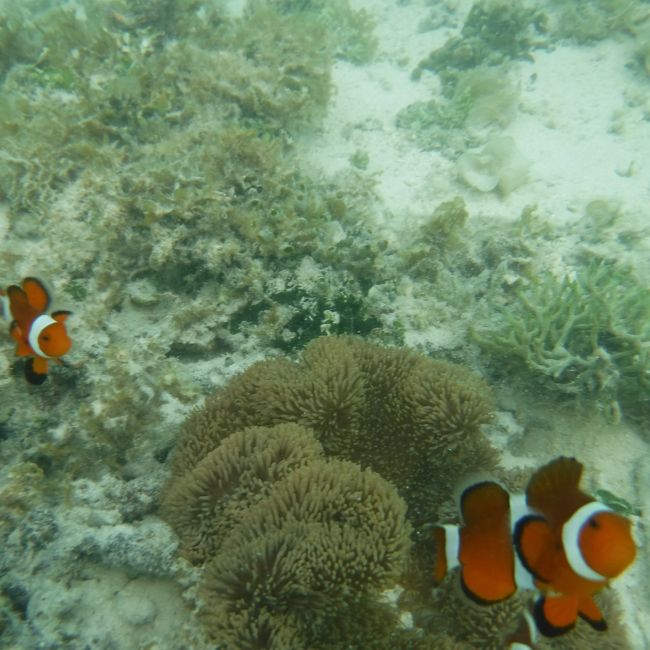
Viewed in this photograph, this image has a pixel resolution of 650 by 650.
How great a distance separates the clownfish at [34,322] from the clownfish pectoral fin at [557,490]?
7.67 feet

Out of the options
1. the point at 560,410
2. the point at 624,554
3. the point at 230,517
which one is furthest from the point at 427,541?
the point at 560,410

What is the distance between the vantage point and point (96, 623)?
8.29 ft

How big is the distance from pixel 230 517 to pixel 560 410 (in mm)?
2622

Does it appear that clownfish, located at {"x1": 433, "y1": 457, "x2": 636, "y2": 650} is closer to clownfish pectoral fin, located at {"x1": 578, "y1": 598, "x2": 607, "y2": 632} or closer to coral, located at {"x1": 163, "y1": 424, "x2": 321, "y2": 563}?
clownfish pectoral fin, located at {"x1": 578, "y1": 598, "x2": 607, "y2": 632}

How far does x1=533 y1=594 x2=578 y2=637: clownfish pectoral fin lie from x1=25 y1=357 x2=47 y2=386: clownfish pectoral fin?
2625mm

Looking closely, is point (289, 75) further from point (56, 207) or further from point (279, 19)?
point (56, 207)

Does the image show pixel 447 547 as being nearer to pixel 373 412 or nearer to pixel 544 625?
pixel 544 625

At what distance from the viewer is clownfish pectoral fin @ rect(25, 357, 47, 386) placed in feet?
8.91

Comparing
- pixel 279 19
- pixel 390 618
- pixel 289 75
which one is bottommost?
pixel 390 618

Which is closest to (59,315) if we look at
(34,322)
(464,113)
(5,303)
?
(34,322)

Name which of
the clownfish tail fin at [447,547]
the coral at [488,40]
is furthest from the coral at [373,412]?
the coral at [488,40]

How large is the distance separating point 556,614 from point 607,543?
333 millimetres

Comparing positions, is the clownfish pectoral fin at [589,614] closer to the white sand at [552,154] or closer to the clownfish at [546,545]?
the clownfish at [546,545]

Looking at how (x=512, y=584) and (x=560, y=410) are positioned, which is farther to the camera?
(x=560, y=410)
